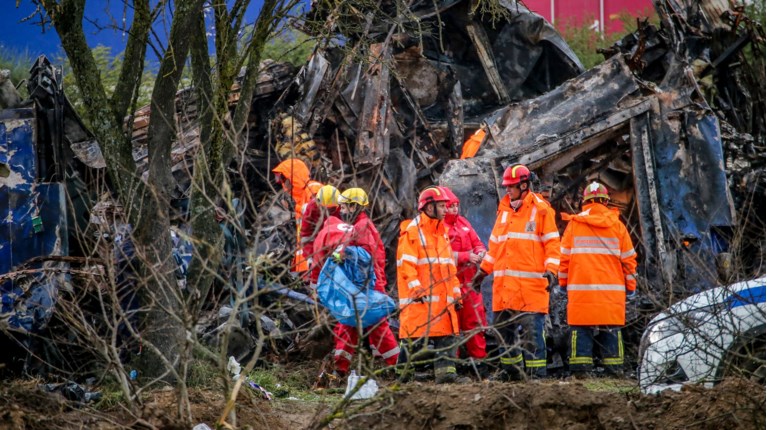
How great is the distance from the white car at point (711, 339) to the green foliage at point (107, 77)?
10.5 meters

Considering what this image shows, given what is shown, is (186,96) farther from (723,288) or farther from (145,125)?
(723,288)

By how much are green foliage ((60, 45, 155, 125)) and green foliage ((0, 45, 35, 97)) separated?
1.86 ft

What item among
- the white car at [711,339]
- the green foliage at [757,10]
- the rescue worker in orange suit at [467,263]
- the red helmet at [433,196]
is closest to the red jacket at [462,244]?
the rescue worker in orange suit at [467,263]

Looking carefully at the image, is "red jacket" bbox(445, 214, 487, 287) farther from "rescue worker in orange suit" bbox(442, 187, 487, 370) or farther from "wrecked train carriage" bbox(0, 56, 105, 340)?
"wrecked train carriage" bbox(0, 56, 105, 340)

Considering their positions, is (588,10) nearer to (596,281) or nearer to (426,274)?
(596,281)

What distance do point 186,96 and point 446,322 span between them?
536 centimetres

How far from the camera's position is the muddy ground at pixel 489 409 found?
568 cm

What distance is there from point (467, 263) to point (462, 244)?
19 cm

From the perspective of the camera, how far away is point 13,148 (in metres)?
8.92

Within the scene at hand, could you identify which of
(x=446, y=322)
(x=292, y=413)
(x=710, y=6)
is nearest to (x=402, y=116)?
(x=710, y=6)

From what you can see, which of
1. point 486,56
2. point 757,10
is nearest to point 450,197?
point 486,56

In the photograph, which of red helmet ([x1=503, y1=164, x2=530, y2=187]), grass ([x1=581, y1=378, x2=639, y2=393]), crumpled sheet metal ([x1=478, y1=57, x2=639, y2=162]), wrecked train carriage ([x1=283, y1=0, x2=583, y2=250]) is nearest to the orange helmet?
red helmet ([x1=503, y1=164, x2=530, y2=187])

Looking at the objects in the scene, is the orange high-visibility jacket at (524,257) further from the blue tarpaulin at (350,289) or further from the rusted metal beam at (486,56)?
the rusted metal beam at (486,56)

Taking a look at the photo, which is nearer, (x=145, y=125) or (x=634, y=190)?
(x=634, y=190)
